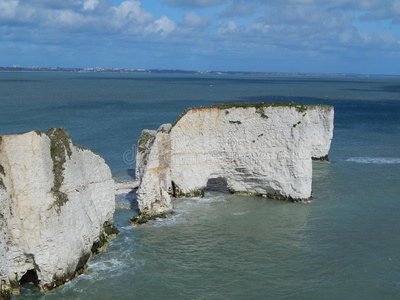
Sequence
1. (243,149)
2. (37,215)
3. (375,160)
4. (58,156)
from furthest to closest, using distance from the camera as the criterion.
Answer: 1. (375,160)
2. (243,149)
3. (58,156)
4. (37,215)

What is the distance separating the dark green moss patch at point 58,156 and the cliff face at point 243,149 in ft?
36.6

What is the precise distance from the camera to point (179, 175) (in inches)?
1284

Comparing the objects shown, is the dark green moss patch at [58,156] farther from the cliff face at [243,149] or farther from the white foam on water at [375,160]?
the white foam on water at [375,160]

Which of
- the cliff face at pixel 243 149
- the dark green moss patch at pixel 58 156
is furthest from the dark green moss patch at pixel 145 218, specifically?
the dark green moss patch at pixel 58 156

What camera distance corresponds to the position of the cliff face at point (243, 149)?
3216 centimetres

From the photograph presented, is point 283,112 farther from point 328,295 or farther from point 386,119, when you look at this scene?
point 386,119

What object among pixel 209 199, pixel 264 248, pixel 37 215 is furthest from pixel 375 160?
pixel 37 215

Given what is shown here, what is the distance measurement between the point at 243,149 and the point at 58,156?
52.2ft

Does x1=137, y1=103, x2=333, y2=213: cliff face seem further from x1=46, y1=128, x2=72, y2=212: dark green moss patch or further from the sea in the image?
x1=46, y1=128, x2=72, y2=212: dark green moss patch

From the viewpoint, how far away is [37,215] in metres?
19.0

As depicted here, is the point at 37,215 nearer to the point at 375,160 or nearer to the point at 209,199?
the point at 209,199

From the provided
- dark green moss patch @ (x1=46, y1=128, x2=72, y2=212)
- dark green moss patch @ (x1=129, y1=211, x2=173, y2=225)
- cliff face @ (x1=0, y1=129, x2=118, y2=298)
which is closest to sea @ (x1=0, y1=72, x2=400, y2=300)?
dark green moss patch @ (x1=129, y1=211, x2=173, y2=225)

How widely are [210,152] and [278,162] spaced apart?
205 inches

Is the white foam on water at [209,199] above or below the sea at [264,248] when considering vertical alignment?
above
